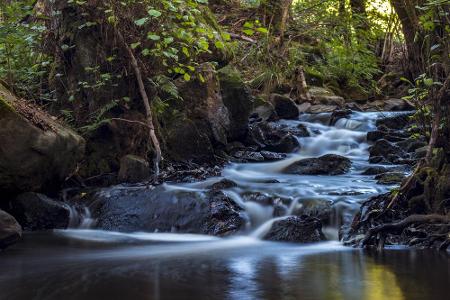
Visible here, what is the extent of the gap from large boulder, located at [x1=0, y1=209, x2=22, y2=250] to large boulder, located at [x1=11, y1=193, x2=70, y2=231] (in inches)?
53.5

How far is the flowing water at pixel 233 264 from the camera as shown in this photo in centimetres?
345

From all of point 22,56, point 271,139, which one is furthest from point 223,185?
point 22,56

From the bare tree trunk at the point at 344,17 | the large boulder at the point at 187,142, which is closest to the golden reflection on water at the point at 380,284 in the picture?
the large boulder at the point at 187,142

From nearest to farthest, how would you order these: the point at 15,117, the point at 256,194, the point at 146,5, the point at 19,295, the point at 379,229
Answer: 1. the point at 19,295
2. the point at 379,229
3. the point at 15,117
4. the point at 256,194
5. the point at 146,5

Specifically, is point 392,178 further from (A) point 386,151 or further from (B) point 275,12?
(B) point 275,12

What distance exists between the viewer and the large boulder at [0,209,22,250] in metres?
4.85

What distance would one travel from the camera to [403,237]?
5.14 m

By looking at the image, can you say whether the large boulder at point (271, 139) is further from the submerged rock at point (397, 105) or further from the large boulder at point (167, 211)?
the large boulder at point (167, 211)

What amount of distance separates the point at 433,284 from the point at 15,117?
16.4ft

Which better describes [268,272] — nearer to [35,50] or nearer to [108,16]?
[108,16]

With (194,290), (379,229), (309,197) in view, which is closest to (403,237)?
(379,229)

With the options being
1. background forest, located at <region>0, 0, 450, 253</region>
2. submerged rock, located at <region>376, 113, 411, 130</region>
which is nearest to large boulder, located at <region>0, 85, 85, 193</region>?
background forest, located at <region>0, 0, 450, 253</region>

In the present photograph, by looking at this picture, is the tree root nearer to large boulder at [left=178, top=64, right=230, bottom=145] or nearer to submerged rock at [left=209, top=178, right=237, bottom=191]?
submerged rock at [left=209, top=178, right=237, bottom=191]

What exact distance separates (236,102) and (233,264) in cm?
578
